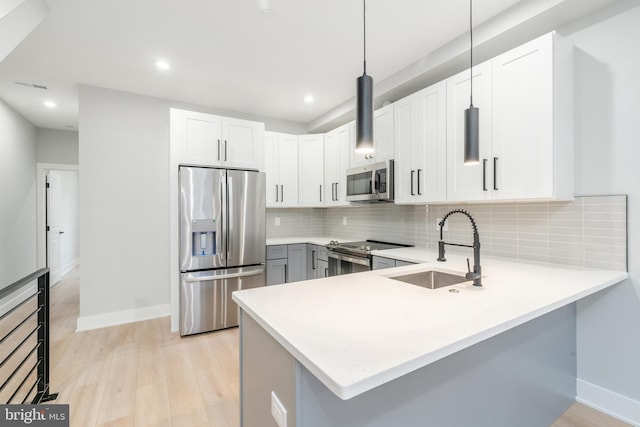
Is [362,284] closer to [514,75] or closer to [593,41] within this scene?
[514,75]

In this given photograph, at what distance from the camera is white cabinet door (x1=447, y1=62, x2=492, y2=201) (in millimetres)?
A: 2217

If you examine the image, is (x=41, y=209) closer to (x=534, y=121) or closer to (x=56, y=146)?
(x=56, y=146)

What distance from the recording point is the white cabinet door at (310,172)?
4230 millimetres

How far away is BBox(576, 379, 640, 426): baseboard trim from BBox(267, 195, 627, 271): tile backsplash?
0.80 meters

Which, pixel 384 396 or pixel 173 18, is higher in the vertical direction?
pixel 173 18

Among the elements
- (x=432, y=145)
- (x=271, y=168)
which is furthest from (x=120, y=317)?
(x=432, y=145)

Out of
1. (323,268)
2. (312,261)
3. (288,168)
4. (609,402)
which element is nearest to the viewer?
(609,402)

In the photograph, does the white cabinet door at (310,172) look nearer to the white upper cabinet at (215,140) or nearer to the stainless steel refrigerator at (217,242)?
the white upper cabinet at (215,140)

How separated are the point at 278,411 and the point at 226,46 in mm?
2707

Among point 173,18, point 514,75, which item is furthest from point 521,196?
point 173,18

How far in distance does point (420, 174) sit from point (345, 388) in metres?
2.37

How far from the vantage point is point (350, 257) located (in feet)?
10.4

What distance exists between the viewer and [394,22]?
2.28 m

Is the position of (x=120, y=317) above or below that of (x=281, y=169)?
below
